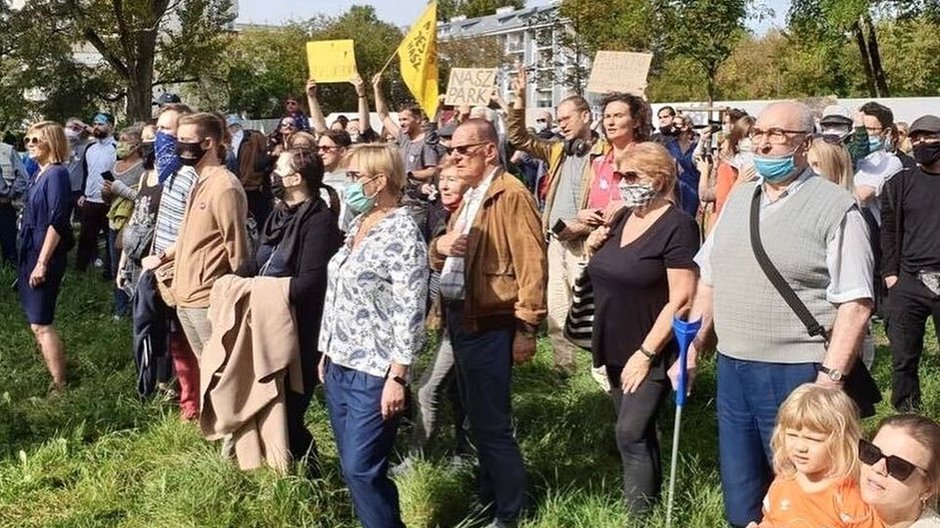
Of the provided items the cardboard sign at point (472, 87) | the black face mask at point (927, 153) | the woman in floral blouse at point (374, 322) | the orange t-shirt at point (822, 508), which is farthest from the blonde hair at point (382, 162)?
the cardboard sign at point (472, 87)

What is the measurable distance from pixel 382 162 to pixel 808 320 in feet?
5.46

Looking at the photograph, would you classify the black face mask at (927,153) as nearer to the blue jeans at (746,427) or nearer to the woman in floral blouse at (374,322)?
the blue jeans at (746,427)

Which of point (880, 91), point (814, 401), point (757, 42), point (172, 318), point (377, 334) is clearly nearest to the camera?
point (814, 401)

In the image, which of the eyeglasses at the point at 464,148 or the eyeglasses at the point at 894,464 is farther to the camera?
the eyeglasses at the point at 464,148

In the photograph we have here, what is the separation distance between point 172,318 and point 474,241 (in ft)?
8.23

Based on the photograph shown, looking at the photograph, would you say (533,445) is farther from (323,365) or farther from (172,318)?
(172,318)

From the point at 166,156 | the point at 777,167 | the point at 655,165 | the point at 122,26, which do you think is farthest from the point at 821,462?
the point at 122,26

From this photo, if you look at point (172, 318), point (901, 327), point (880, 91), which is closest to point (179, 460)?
point (172, 318)

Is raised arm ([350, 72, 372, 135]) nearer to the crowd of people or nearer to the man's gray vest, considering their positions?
the crowd of people

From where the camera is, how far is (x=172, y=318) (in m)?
5.79

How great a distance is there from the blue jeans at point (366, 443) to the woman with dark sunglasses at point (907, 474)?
68.2 inches

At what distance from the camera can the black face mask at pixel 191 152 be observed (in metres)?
5.04

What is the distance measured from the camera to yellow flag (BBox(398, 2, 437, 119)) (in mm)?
8789

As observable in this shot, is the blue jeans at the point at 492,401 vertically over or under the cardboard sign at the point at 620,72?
under
